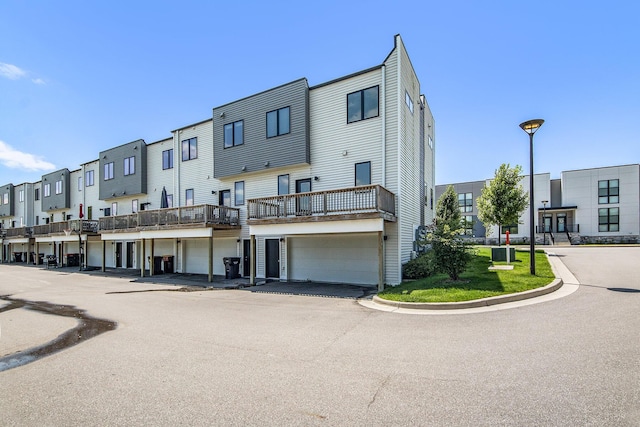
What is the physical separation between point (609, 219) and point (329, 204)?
41403 mm

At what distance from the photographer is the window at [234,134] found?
18156 millimetres

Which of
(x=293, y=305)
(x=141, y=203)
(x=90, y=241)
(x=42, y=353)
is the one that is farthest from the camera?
(x=90, y=241)

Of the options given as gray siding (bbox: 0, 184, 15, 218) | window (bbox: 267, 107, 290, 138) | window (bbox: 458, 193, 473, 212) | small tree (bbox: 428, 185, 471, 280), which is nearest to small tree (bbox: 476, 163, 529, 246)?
small tree (bbox: 428, 185, 471, 280)

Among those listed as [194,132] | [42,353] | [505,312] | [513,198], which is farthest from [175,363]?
[513,198]

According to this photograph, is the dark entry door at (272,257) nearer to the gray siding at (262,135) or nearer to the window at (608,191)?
the gray siding at (262,135)

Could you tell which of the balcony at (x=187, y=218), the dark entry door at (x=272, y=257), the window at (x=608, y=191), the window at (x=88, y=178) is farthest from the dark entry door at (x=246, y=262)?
the window at (x=608, y=191)

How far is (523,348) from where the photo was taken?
17.0ft

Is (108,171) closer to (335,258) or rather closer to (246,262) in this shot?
(246,262)

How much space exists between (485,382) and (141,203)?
85.9 feet

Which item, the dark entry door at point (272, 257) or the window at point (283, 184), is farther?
the dark entry door at point (272, 257)

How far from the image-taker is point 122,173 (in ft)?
83.2

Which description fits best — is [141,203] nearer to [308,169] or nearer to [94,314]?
[308,169]

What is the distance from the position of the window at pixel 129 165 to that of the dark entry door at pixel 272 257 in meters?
14.5

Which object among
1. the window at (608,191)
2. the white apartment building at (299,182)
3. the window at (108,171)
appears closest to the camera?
the white apartment building at (299,182)
